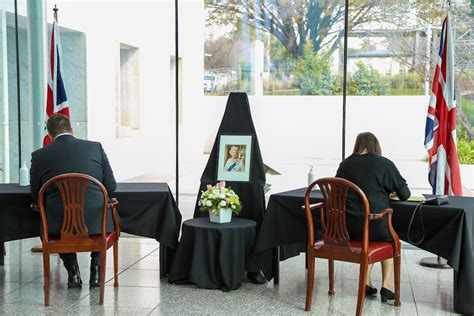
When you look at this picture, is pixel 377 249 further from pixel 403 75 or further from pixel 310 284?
pixel 403 75

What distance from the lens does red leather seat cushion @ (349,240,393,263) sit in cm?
446

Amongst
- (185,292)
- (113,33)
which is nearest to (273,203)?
(185,292)

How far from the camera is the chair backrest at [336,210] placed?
440cm

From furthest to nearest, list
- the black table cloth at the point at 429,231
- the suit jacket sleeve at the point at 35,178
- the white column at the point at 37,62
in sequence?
the white column at the point at 37,62 < the suit jacket sleeve at the point at 35,178 < the black table cloth at the point at 429,231

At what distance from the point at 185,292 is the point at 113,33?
12.2 ft

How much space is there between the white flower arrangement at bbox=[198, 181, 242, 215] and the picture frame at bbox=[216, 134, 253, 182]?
31 centimetres

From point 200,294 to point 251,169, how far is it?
42.1 inches

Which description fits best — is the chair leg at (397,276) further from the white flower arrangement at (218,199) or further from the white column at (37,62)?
the white column at (37,62)

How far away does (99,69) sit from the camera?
8.12 metres

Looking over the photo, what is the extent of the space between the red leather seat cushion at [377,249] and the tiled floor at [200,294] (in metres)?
0.39

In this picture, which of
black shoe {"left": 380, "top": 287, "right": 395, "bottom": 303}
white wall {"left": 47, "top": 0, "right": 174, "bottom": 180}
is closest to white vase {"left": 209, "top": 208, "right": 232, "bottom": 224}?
black shoe {"left": 380, "top": 287, "right": 395, "bottom": 303}

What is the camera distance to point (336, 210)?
14.8ft

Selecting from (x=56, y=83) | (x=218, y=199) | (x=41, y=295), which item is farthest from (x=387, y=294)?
(x=56, y=83)

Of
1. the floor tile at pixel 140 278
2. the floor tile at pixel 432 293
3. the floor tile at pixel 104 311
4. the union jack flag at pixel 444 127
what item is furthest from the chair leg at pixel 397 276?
the floor tile at pixel 140 278
